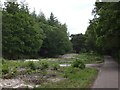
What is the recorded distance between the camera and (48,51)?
9419cm

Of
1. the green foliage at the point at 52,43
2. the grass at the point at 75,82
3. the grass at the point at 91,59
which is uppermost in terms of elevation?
the green foliage at the point at 52,43

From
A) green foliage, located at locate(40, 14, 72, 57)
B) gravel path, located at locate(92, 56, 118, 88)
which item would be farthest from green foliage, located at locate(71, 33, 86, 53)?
gravel path, located at locate(92, 56, 118, 88)

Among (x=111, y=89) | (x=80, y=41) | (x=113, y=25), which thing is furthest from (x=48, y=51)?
(x=111, y=89)

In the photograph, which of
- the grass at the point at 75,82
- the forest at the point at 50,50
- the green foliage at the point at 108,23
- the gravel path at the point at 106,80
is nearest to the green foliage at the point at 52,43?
the forest at the point at 50,50

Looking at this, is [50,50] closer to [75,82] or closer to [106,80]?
[106,80]

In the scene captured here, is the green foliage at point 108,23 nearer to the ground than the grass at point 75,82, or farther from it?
farther from it

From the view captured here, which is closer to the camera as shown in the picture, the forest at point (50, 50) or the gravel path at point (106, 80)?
the gravel path at point (106, 80)

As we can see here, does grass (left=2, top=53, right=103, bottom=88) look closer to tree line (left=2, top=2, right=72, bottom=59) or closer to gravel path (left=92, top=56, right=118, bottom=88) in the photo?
gravel path (left=92, top=56, right=118, bottom=88)

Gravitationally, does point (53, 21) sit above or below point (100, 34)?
above

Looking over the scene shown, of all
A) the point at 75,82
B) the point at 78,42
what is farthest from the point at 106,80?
the point at 78,42

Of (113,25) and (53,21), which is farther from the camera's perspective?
(53,21)

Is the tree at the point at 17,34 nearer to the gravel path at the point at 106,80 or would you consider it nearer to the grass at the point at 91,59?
the grass at the point at 91,59

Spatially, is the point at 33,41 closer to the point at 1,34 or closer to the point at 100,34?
the point at 1,34

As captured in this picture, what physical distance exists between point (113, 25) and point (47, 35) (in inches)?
2510
